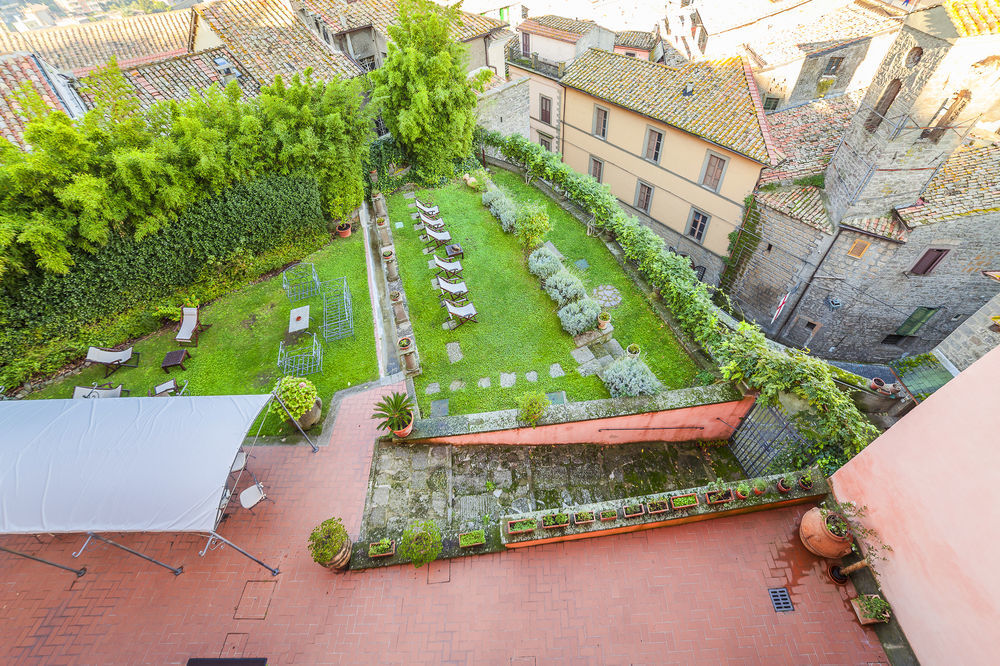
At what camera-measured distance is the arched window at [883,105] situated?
12812mm

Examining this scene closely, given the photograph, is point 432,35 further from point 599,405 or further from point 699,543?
point 699,543

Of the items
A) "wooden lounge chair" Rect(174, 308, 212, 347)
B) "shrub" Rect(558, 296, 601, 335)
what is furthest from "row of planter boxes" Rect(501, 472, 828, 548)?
"wooden lounge chair" Rect(174, 308, 212, 347)

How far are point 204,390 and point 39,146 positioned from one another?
19.3ft

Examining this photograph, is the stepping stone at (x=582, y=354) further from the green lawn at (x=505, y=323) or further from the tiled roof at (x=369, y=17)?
the tiled roof at (x=369, y=17)

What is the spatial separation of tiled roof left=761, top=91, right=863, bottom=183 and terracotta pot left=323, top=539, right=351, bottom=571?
17.6 m

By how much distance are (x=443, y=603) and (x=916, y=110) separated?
17.6m

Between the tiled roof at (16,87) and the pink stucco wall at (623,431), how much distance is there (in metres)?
14.1

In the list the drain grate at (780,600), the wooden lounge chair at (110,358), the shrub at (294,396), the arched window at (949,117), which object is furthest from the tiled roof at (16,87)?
the arched window at (949,117)

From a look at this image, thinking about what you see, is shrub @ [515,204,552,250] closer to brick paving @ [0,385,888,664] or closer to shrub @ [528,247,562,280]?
shrub @ [528,247,562,280]

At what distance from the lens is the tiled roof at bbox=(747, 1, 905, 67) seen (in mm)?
19953

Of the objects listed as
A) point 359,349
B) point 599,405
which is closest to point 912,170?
point 599,405

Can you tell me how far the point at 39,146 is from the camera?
8.67 metres

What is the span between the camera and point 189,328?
36.0ft

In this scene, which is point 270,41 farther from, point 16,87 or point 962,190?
point 962,190
